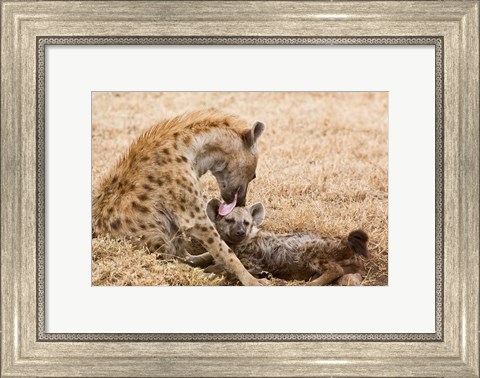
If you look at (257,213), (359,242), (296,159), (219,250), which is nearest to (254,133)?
(296,159)

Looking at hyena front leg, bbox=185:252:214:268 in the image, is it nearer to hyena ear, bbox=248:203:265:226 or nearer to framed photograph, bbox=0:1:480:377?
framed photograph, bbox=0:1:480:377

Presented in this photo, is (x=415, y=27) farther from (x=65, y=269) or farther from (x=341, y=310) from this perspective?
(x=65, y=269)

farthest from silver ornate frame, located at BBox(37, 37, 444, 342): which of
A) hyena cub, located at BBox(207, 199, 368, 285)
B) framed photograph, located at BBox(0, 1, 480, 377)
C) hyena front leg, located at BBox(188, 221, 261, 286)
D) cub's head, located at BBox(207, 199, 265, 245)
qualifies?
cub's head, located at BBox(207, 199, 265, 245)

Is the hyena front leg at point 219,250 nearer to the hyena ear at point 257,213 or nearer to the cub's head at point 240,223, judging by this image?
the cub's head at point 240,223

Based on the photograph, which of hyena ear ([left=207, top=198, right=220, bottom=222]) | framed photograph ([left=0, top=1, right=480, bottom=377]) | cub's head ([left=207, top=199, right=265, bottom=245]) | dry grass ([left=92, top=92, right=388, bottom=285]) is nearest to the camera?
framed photograph ([left=0, top=1, right=480, bottom=377])

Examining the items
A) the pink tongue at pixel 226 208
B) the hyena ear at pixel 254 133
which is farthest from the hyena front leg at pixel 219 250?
the hyena ear at pixel 254 133

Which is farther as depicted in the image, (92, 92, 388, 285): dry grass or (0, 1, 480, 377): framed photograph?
(92, 92, 388, 285): dry grass
